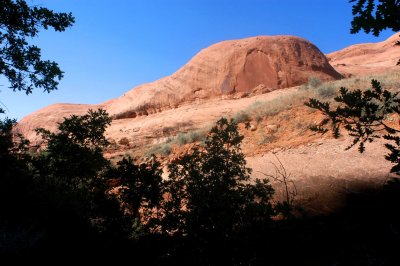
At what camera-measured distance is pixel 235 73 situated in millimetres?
24359

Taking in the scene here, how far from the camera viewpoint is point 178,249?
3674 mm

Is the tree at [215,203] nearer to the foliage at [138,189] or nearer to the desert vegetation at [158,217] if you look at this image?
the desert vegetation at [158,217]

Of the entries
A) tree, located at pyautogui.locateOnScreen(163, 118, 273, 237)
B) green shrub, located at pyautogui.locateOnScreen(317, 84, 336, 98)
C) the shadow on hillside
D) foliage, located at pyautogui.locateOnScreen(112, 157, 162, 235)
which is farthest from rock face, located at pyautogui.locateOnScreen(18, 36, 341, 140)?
the shadow on hillside

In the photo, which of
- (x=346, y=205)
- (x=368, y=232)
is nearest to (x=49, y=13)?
(x=368, y=232)

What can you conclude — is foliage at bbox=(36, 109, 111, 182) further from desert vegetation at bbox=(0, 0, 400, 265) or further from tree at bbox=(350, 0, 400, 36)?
tree at bbox=(350, 0, 400, 36)

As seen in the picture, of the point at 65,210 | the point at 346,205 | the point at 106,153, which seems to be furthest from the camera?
the point at 106,153

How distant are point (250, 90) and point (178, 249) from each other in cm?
2076

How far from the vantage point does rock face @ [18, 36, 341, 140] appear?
23.8m

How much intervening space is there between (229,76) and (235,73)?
589 mm

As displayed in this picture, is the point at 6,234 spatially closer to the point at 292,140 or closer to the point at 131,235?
the point at 131,235

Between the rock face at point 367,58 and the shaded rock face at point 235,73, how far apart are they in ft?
24.9

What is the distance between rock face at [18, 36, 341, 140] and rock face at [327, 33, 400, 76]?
7776mm

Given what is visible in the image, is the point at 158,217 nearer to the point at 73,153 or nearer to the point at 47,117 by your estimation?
the point at 73,153

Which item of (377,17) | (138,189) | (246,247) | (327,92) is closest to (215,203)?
(246,247)
